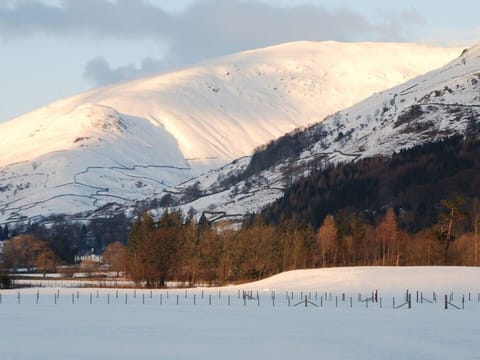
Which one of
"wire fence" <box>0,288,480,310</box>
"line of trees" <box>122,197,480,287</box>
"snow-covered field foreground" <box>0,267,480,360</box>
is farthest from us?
"line of trees" <box>122,197,480,287</box>

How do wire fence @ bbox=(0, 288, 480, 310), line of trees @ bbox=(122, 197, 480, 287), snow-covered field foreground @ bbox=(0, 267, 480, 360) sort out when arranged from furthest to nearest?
1. line of trees @ bbox=(122, 197, 480, 287)
2. wire fence @ bbox=(0, 288, 480, 310)
3. snow-covered field foreground @ bbox=(0, 267, 480, 360)

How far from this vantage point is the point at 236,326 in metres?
73.4

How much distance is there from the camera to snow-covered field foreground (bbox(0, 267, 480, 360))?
185ft

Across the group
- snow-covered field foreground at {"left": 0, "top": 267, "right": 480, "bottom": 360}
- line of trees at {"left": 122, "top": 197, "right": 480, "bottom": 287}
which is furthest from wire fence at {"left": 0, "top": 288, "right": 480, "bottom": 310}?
line of trees at {"left": 122, "top": 197, "right": 480, "bottom": 287}

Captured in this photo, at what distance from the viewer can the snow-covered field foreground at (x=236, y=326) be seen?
56500 mm

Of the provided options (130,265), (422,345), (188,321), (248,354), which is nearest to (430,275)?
(130,265)

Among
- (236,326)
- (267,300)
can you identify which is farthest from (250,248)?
(236,326)

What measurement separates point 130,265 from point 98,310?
81.3 meters

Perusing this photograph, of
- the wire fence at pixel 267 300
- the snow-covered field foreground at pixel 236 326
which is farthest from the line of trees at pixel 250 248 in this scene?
the wire fence at pixel 267 300

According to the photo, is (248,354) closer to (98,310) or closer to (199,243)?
(98,310)

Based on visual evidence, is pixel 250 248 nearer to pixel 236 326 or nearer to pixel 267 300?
pixel 267 300

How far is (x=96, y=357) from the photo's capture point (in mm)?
52500

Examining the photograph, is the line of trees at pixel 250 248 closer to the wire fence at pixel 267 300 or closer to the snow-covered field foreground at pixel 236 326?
the snow-covered field foreground at pixel 236 326

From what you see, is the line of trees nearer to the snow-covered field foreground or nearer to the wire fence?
the snow-covered field foreground
